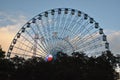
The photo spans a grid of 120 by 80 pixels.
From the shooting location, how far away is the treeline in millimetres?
37847

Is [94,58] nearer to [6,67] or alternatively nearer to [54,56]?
[54,56]

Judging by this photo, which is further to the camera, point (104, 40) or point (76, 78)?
point (104, 40)

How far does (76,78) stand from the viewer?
37094mm

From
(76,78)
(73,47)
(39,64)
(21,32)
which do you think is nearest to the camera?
(76,78)

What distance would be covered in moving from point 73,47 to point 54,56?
12.1ft

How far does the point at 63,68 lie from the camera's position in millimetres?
38406

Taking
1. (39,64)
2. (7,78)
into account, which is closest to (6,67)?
(7,78)

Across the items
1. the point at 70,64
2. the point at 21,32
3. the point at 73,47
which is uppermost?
the point at 21,32

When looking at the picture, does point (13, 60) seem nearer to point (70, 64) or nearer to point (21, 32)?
point (21, 32)

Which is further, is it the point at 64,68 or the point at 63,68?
the point at 63,68

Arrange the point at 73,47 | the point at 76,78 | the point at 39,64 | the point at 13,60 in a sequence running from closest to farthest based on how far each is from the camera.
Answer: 1. the point at 76,78
2. the point at 39,64
3. the point at 73,47
4. the point at 13,60

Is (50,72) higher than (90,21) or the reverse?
the reverse

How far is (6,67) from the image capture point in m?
49.2

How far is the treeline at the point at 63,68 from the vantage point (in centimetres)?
3785
